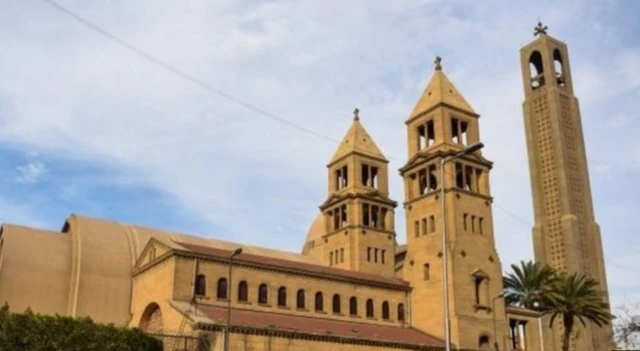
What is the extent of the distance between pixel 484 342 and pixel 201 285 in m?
21.5

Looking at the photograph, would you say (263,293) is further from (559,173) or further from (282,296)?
(559,173)

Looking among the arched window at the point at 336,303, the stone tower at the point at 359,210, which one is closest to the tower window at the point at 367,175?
the stone tower at the point at 359,210

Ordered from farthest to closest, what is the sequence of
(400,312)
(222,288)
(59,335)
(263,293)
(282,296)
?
(400,312) < (282,296) < (263,293) < (222,288) < (59,335)

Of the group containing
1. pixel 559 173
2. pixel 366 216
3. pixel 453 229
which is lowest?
pixel 453 229

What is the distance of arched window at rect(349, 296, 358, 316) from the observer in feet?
168

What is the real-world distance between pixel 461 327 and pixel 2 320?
30484 millimetres

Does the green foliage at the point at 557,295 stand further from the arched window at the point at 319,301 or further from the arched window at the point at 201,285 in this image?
the arched window at the point at 201,285

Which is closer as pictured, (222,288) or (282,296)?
(222,288)

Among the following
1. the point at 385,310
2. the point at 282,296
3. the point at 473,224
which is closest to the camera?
the point at 282,296

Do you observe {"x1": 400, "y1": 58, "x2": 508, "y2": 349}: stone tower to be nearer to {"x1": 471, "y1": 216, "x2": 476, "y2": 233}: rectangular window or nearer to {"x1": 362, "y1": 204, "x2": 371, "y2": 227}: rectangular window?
{"x1": 471, "y1": 216, "x2": 476, "y2": 233}: rectangular window

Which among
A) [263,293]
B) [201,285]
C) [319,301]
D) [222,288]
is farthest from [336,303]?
[201,285]

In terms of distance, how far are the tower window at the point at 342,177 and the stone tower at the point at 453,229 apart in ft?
38.5

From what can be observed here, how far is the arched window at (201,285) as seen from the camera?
44.7 meters

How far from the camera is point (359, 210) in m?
65.2
